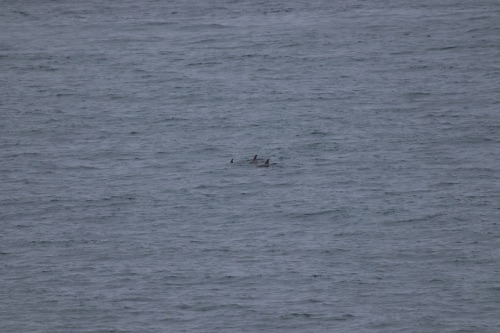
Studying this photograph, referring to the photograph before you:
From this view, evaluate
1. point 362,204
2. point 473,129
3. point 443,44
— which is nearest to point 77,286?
point 362,204

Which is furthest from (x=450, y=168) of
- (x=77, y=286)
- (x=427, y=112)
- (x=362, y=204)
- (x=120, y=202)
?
(x=77, y=286)

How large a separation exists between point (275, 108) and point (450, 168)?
72.6 ft

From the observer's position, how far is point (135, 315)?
53.5m

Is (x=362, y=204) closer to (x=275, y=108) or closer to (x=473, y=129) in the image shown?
(x=473, y=129)

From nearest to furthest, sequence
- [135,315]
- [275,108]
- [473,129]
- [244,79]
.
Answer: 1. [135,315]
2. [473,129]
3. [275,108]
4. [244,79]

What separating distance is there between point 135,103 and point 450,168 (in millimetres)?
31376

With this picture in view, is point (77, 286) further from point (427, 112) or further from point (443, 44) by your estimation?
point (443, 44)

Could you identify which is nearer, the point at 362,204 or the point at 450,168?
the point at 362,204

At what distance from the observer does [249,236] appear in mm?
63844

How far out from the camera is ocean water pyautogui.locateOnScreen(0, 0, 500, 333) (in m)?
55.2

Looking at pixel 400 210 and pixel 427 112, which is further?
pixel 427 112

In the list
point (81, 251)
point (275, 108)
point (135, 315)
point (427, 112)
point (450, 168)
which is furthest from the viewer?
point (275, 108)

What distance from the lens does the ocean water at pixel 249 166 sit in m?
55.2

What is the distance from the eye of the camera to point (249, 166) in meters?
75.8
